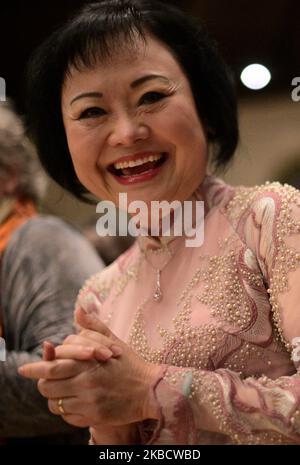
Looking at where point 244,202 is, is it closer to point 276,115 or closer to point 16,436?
point 276,115

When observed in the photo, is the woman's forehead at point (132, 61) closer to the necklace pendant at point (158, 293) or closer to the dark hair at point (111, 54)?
the dark hair at point (111, 54)

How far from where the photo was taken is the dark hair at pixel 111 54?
0.83 meters

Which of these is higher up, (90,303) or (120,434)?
(90,303)

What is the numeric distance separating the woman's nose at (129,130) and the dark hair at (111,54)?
76 mm

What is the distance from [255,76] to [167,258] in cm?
27

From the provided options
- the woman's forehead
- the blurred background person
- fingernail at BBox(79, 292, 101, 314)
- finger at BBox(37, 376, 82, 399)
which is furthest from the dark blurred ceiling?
finger at BBox(37, 376, 82, 399)

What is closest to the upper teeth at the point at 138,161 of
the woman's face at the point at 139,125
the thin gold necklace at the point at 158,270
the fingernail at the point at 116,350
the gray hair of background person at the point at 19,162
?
the woman's face at the point at 139,125

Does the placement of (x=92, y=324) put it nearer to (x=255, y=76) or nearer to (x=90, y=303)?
(x=90, y=303)

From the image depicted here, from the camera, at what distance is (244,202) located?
0.82m

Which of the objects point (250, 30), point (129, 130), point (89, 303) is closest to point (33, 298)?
point (89, 303)

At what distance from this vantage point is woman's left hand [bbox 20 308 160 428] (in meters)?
0.77

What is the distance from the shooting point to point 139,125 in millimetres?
831

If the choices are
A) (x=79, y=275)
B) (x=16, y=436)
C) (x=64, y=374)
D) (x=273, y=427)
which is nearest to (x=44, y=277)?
(x=79, y=275)

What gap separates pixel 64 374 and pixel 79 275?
349 mm
